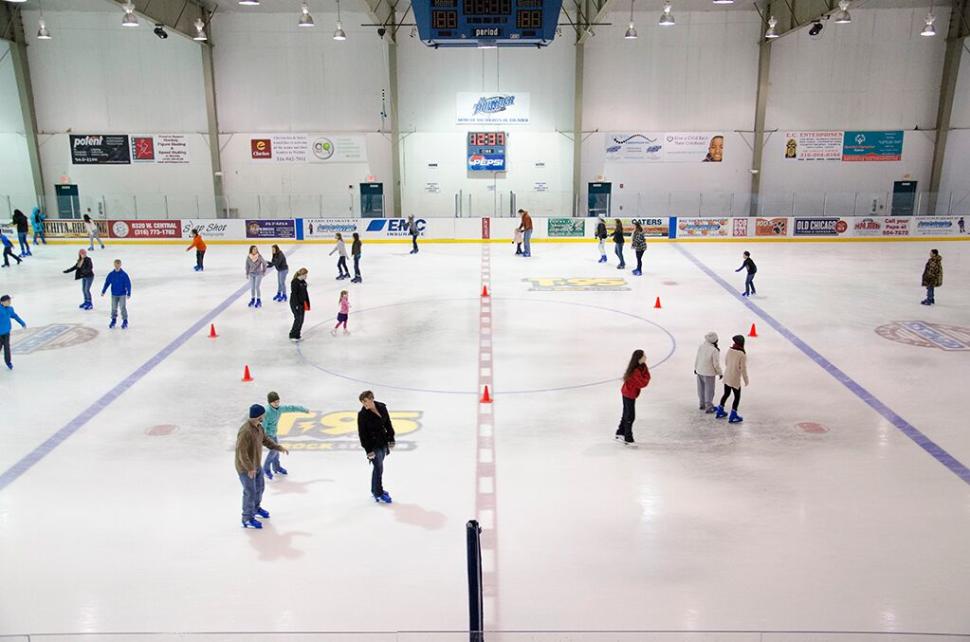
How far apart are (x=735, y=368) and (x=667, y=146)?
2612cm

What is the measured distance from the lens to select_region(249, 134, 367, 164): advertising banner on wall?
114ft

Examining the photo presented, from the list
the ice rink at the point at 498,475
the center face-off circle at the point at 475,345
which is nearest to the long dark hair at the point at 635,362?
the ice rink at the point at 498,475

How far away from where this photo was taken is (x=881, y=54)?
3403 centimetres

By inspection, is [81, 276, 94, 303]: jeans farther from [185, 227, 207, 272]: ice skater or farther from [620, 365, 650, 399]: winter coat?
[620, 365, 650, 399]: winter coat

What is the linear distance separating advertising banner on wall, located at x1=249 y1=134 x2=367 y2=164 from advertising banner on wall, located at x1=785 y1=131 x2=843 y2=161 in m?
19.7

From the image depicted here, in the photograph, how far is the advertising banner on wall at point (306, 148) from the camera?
114 ft

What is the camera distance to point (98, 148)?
34281mm

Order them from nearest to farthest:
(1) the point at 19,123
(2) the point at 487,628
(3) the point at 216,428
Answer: (2) the point at 487,628 < (3) the point at 216,428 < (1) the point at 19,123

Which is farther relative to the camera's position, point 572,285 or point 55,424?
point 572,285

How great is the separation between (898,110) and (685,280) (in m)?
19.3

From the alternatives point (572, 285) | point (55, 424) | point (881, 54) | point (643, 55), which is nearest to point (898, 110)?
point (881, 54)

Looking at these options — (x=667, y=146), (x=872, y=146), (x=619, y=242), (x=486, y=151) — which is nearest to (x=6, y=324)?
(x=619, y=242)

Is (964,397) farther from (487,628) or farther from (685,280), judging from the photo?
(685,280)

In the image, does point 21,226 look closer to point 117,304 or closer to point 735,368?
point 117,304
